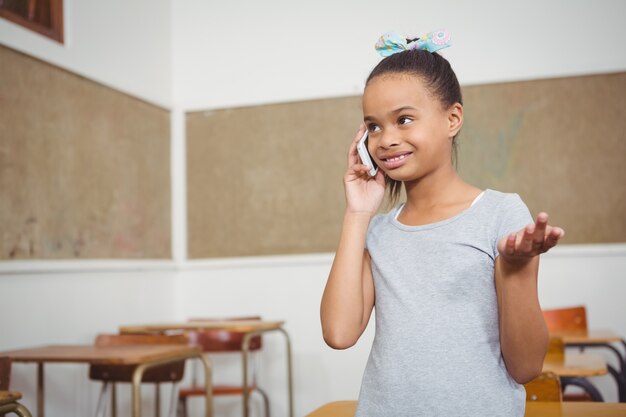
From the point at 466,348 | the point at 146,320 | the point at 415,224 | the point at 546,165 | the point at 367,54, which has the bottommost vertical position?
the point at 146,320

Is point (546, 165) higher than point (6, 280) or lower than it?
higher

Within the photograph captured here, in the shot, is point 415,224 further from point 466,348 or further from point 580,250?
point 580,250

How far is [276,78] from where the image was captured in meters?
4.31

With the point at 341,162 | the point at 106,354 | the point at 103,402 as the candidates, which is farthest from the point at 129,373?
the point at 341,162

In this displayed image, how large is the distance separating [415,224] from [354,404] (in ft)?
1.17

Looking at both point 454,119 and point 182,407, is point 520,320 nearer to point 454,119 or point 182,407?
point 454,119

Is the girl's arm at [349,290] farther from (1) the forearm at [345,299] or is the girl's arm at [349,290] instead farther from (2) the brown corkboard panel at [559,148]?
(2) the brown corkboard panel at [559,148]

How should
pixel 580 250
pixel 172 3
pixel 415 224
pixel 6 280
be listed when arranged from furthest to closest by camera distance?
pixel 172 3 → pixel 580 250 → pixel 6 280 → pixel 415 224

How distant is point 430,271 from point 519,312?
0.15 m

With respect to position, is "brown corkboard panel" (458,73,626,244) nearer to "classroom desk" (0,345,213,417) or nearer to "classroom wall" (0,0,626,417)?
"classroom wall" (0,0,626,417)

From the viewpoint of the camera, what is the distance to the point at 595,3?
3.89 m

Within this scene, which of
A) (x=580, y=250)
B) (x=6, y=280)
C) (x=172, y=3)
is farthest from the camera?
(x=172, y=3)

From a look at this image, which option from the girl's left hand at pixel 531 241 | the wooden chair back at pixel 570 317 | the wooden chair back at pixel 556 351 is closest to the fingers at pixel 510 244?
the girl's left hand at pixel 531 241

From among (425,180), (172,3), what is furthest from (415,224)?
(172,3)
